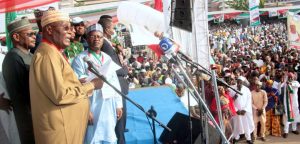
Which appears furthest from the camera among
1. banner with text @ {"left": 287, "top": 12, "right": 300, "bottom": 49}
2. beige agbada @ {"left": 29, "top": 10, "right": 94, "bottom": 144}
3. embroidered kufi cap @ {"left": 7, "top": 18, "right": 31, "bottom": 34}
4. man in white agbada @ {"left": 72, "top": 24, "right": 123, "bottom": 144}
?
banner with text @ {"left": 287, "top": 12, "right": 300, "bottom": 49}

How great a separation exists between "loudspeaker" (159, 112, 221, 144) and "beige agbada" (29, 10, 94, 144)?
1.70 m

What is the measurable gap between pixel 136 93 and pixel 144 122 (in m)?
1.71

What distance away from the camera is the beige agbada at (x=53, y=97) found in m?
2.56

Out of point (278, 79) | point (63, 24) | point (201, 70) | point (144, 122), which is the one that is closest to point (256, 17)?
point (278, 79)

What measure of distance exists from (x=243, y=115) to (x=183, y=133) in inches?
151

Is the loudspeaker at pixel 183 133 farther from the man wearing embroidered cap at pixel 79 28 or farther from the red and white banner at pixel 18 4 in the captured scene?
the red and white banner at pixel 18 4

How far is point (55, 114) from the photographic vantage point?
262cm

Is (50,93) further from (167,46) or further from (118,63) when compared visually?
(118,63)

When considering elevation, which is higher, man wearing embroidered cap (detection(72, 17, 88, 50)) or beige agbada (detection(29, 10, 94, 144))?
man wearing embroidered cap (detection(72, 17, 88, 50))

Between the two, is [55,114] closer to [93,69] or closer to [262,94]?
[93,69]

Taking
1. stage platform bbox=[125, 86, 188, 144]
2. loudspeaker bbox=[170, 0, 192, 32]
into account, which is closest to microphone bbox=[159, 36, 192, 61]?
loudspeaker bbox=[170, 0, 192, 32]

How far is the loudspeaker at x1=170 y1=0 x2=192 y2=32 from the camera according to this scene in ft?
13.8

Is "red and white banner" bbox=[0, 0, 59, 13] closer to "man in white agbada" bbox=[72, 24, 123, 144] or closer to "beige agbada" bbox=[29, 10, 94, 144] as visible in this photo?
"man in white agbada" bbox=[72, 24, 123, 144]

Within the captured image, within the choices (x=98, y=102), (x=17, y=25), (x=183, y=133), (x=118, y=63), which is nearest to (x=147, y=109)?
(x=183, y=133)
